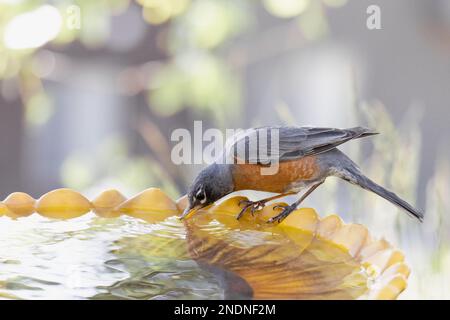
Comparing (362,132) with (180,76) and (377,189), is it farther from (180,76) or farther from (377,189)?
(180,76)

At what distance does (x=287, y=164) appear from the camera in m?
3.07

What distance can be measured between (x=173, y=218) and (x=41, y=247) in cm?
64

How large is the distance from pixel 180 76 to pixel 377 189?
306 centimetres

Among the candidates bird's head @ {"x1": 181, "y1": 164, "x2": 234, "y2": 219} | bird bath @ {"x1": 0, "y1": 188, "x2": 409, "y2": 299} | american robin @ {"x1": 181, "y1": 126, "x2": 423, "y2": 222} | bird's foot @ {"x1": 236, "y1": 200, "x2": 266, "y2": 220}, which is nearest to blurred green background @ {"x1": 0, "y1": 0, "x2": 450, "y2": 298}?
american robin @ {"x1": 181, "y1": 126, "x2": 423, "y2": 222}

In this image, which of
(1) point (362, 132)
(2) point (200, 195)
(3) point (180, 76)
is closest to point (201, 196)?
(2) point (200, 195)

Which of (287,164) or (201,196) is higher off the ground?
(287,164)

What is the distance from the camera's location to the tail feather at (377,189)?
2.80 meters

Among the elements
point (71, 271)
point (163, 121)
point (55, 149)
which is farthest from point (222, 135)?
point (55, 149)

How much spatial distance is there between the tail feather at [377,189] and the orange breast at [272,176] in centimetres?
20

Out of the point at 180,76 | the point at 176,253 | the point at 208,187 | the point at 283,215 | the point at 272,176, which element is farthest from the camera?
the point at 180,76

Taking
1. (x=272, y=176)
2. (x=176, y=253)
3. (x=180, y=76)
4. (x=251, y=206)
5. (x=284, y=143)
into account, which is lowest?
(x=176, y=253)

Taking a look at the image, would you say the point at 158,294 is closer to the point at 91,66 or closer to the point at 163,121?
the point at 163,121
